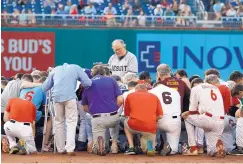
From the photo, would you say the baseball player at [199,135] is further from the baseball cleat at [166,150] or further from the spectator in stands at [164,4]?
the spectator in stands at [164,4]

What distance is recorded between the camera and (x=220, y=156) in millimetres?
16078

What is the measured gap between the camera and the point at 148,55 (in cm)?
3300

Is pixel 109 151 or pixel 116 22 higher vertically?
pixel 116 22

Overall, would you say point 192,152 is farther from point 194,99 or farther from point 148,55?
point 148,55

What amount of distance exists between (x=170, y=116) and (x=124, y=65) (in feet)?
10.2

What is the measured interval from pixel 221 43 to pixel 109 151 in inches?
676

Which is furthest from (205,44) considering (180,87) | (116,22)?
(180,87)

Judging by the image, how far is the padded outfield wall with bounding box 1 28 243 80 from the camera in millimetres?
32688

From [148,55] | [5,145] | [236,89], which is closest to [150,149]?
[236,89]

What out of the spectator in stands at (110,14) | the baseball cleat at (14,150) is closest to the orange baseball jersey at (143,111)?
the baseball cleat at (14,150)

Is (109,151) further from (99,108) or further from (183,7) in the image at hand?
(183,7)

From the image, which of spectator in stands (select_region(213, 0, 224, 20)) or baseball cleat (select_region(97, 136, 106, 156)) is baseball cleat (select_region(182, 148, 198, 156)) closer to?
baseball cleat (select_region(97, 136, 106, 156))

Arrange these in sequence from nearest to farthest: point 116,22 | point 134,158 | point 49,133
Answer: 1. point 134,158
2. point 49,133
3. point 116,22

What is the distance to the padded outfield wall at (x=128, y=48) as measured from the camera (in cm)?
3269
